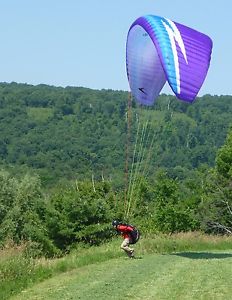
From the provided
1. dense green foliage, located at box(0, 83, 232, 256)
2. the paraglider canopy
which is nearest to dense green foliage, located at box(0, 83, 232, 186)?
dense green foliage, located at box(0, 83, 232, 256)

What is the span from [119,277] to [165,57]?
17.9ft

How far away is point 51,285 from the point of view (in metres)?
13.3

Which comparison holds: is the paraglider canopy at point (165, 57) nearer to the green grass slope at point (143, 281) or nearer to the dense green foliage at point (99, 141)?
the green grass slope at point (143, 281)

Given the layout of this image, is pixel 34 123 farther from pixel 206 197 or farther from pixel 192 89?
pixel 192 89

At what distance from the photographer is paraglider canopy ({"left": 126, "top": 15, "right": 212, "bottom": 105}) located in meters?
16.0

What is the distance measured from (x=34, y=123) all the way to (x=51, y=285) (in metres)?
182

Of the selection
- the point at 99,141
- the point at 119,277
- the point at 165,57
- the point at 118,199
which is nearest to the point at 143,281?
the point at 119,277

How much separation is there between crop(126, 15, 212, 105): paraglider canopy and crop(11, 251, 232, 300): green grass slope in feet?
13.0

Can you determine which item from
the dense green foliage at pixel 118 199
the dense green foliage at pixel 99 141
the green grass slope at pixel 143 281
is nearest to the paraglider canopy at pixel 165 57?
the dense green foliage at pixel 118 199

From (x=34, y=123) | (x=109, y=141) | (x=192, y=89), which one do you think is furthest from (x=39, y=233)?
(x=34, y=123)

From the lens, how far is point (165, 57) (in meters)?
16.2

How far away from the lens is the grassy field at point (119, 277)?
479 inches

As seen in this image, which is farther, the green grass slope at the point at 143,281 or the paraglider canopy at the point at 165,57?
the paraglider canopy at the point at 165,57

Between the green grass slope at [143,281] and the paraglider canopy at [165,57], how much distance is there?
156 inches
